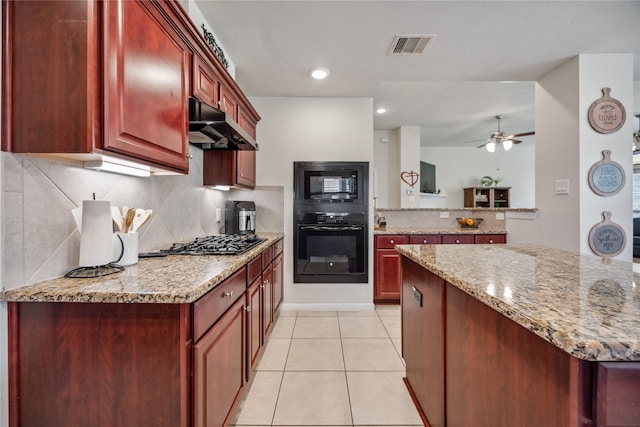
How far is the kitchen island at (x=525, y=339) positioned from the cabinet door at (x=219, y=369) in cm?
97

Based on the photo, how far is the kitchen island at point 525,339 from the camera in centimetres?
55

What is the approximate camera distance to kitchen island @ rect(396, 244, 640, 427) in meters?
0.55

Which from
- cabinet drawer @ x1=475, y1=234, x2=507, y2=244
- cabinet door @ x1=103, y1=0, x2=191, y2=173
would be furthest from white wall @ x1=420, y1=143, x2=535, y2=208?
cabinet door @ x1=103, y1=0, x2=191, y2=173

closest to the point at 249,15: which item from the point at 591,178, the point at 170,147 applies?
the point at 170,147

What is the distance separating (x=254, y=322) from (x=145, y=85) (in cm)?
148

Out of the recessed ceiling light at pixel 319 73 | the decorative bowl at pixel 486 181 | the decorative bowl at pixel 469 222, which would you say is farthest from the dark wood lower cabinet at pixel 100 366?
the decorative bowl at pixel 486 181

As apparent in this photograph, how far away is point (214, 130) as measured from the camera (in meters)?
1.84

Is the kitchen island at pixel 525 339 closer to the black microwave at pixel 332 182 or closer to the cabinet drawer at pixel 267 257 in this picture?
the cabinet drawer at pixel 267 257

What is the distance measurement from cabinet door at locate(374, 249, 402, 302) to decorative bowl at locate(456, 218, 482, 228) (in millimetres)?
1249

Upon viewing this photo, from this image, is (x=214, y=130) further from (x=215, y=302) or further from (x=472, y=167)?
(x=472, y=167)

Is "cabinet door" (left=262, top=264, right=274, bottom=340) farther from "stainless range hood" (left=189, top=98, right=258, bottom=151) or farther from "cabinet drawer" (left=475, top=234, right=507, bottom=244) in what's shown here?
"cabinet drawer" (left=475, top=234, right=507, bottom=244)

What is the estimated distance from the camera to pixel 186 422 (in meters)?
0.99

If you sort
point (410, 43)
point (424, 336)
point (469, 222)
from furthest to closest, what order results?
point (469, 222)
point (410, 43)
point (424, 336)

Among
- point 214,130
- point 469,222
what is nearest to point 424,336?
point 214,130
